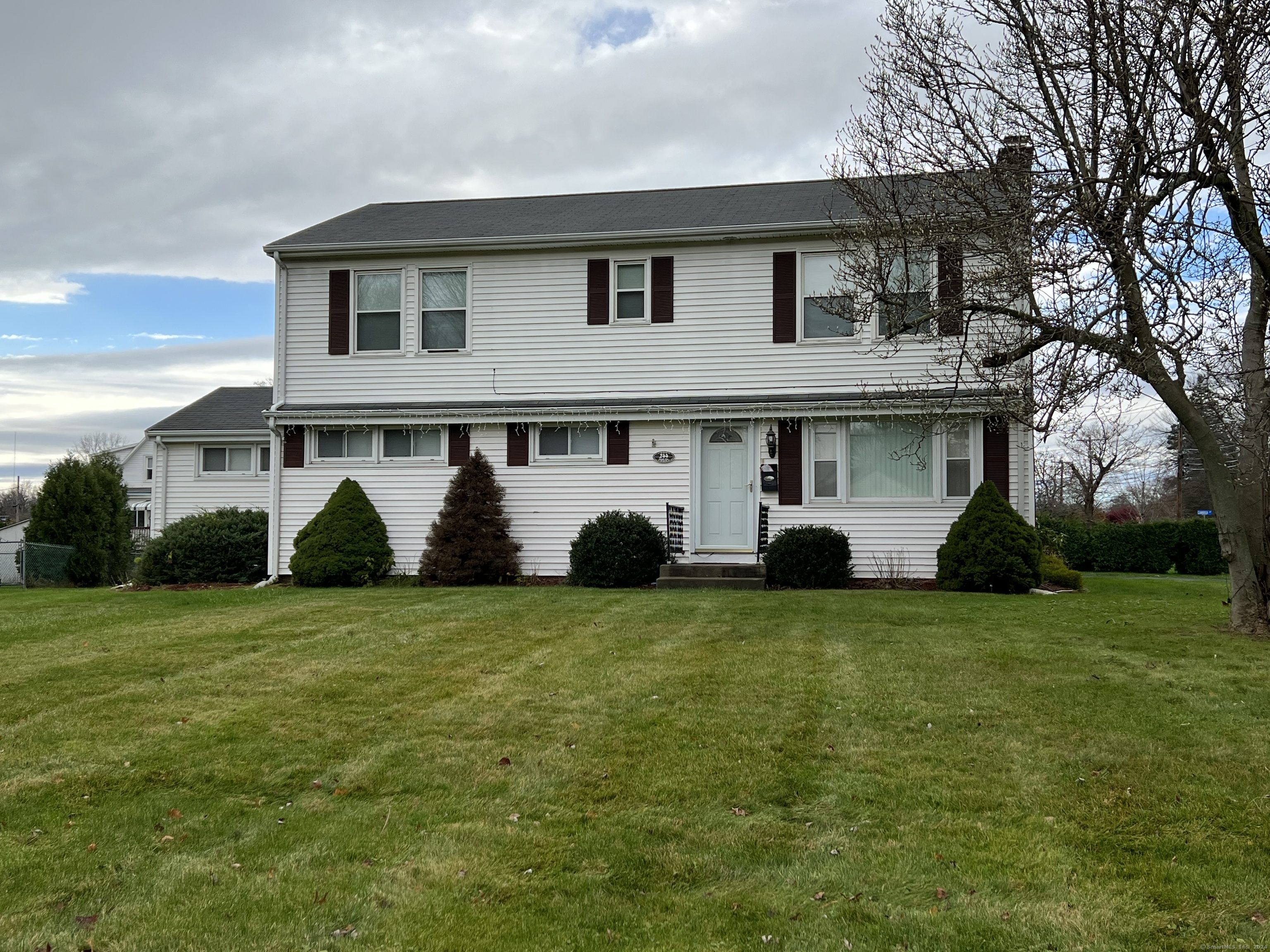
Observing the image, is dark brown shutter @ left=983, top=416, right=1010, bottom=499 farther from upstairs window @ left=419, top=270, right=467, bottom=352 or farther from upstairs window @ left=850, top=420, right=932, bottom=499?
upstairs window @ left=419, top=270, right=467, bottom=352

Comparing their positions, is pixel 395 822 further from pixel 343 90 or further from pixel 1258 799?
pixel 343 90

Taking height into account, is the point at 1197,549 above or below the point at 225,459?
below

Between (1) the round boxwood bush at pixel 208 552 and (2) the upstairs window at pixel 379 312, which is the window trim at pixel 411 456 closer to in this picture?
(2) the upstairs window at pixel 379 312

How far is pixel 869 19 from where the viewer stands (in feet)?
34.8

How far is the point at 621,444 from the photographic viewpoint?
16.2 metres

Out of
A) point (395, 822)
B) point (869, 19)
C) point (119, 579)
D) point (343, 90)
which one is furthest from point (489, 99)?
point (395, 822)

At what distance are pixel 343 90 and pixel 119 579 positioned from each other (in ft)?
35.8

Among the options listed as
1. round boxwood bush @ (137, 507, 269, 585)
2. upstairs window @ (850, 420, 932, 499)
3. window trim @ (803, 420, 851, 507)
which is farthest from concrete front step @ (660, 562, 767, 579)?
round boxwood bush @ (137, 507, 269, 585)

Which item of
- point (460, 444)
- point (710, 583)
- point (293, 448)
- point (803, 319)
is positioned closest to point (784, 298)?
point (803, 319)

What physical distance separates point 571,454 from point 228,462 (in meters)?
11.6

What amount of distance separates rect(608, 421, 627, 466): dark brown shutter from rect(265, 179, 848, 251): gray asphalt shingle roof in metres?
3.17

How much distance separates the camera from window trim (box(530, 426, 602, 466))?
1623 cm

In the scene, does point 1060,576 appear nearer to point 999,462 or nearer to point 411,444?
point 999,462

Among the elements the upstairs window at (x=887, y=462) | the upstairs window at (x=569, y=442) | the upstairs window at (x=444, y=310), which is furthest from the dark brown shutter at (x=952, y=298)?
the upstairs window at (x=444, y=310)
